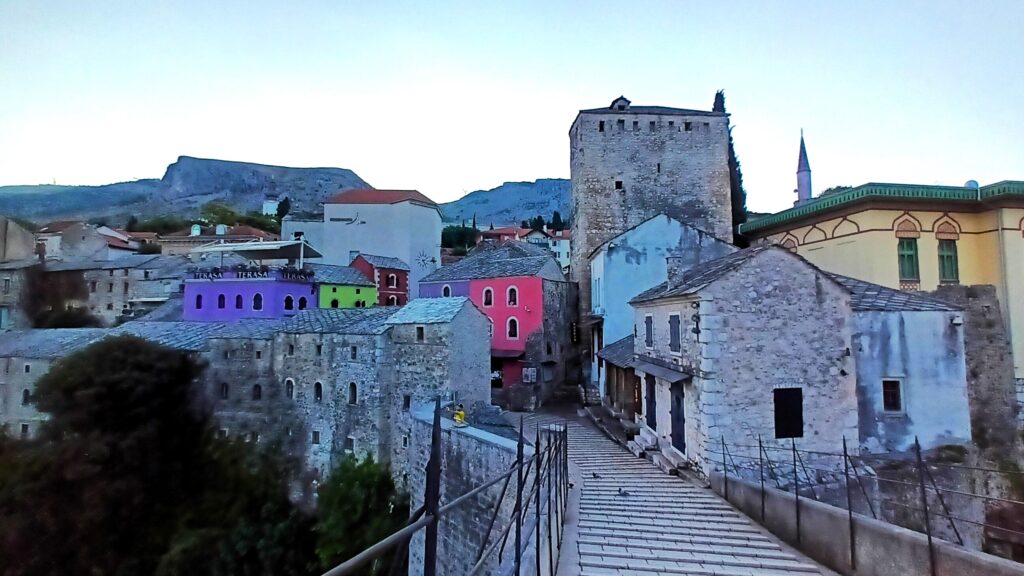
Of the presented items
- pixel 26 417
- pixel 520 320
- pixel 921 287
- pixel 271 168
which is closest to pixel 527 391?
pixel 520 320

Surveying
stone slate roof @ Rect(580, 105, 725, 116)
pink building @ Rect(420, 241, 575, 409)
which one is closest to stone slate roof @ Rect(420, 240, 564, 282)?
pink building @ Rect(420, 241, 575, 409)

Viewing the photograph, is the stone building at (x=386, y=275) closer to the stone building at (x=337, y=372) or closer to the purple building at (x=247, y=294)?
the purple building at (x=247, y=294)

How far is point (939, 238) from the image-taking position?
16.0 m

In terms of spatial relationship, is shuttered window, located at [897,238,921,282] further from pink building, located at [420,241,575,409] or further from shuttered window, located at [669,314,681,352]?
pink building, located at [420,241,575,409]

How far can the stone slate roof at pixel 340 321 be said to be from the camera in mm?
20809

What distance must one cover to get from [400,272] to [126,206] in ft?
282

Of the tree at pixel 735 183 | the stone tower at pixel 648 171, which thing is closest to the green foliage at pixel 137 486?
the stone tower at pixel 648 171

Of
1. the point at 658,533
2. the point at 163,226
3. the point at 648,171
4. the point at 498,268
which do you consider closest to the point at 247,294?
the point at 498,268

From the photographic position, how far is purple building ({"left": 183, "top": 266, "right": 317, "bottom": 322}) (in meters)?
27.8

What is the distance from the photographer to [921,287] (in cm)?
1586

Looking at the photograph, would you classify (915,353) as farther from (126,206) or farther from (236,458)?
(126,206)

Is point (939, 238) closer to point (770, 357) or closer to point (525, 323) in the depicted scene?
point (770, 357)

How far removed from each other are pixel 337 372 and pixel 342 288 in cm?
1058

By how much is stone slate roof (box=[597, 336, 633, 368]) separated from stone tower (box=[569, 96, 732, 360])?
577 centimetres
